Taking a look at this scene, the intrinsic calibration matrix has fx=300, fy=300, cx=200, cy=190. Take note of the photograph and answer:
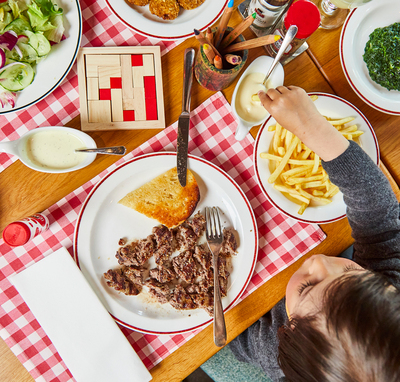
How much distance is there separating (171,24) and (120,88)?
1.26ft

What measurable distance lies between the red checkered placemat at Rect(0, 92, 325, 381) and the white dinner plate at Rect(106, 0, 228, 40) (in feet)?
1.07

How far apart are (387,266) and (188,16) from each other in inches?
59.7

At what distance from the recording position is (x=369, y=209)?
1348mm

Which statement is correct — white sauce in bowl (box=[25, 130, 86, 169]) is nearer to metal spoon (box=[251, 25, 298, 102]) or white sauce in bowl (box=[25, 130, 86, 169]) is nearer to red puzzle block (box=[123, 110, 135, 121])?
red puzzle block (box=[123, 110, 135, 121])

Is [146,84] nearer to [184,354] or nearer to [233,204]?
[233,204]

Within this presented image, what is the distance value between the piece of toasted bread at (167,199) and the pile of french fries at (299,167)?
0.39 meters

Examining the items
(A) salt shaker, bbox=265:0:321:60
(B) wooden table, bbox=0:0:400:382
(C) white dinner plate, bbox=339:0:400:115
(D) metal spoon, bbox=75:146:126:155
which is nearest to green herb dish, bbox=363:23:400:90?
(C) white dinner plate, bbox=339:0:400:115

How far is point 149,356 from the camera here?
4.95 ft

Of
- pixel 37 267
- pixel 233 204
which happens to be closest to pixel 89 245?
pixel 37 267

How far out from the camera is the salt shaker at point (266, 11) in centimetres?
127

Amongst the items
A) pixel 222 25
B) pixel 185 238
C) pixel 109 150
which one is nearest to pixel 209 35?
pixel 222 25

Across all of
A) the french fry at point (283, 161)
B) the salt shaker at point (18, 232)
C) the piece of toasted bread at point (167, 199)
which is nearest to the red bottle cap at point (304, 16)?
the french fry at point (283, 161)

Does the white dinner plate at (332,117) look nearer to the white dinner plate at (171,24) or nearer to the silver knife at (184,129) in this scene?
the silver knife at (184,129)

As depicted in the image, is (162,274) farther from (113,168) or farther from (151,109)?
(151,109)
